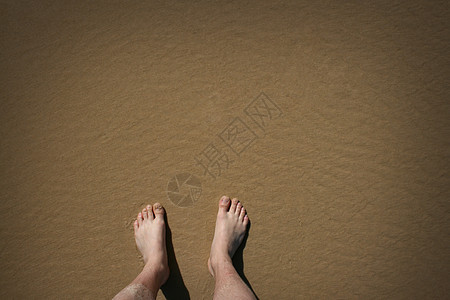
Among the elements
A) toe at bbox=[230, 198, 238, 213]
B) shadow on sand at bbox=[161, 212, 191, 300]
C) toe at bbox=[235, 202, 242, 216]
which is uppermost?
toe at bbox=[230, 198, 238, 213]

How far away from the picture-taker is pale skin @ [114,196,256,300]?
1261 mm

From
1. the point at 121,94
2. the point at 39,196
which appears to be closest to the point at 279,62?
the point at 121,94

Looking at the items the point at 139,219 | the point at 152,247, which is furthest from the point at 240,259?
the point at 139,219

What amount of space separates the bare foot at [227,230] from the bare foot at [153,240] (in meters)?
0.24

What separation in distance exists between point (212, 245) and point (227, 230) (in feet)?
0.37

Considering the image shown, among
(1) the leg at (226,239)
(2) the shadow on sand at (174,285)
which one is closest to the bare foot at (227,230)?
(1) the leg at (226,239)

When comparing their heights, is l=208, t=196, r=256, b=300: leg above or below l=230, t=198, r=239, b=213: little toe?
below

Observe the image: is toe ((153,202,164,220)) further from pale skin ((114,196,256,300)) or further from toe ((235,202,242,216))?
toe ((235,202,242,216))

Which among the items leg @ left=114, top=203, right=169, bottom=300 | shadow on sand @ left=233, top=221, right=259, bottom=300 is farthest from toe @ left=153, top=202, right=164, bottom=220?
shadow on sand @ left=233, top=221, right=259, bottom=300

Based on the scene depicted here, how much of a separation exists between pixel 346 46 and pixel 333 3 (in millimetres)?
249

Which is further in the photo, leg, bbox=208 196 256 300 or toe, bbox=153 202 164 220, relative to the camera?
toe, bbox=153 202 164 220

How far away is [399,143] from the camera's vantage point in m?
1.45

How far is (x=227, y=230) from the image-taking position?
1.39 meters

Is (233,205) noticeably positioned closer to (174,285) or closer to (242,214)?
(242,214)
